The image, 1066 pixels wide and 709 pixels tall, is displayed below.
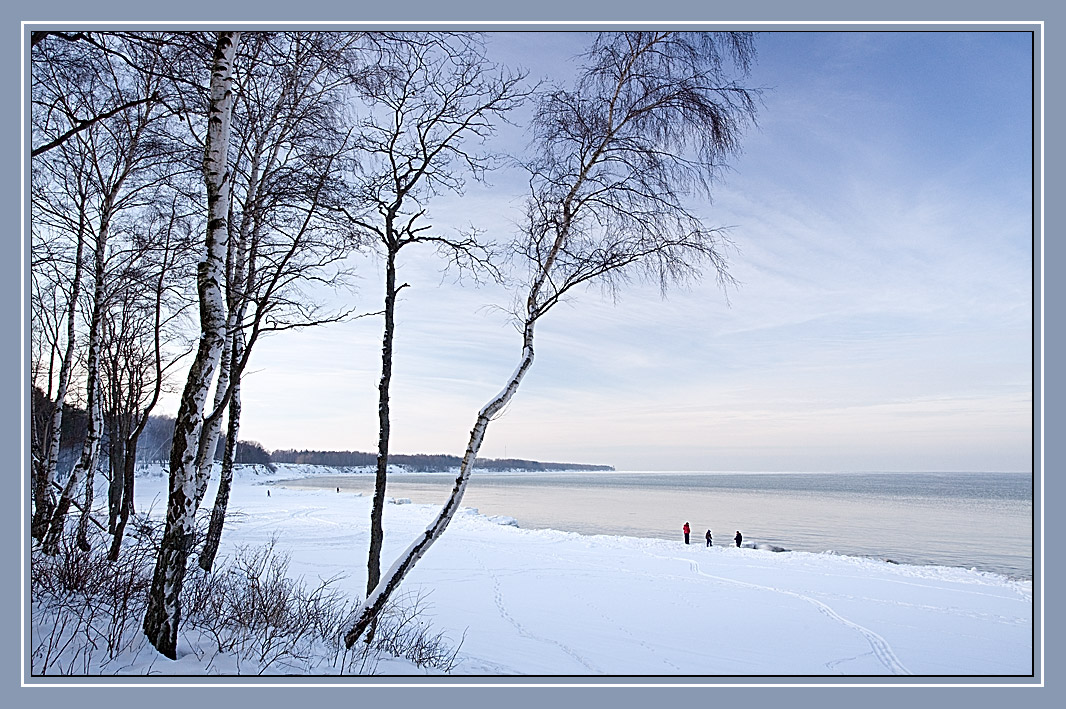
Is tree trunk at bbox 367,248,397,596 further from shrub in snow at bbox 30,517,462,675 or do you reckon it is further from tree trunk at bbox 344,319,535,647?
shrub in snow at bbox 30,517,462,675

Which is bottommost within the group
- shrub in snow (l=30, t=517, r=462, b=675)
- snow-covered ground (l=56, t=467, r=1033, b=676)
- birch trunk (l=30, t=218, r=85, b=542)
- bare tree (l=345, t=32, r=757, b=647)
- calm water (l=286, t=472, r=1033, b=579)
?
calm water (l=286, t=472, r=1033, b=579)

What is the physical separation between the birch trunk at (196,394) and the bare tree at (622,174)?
6.34 ft

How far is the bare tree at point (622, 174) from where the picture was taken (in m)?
5.09

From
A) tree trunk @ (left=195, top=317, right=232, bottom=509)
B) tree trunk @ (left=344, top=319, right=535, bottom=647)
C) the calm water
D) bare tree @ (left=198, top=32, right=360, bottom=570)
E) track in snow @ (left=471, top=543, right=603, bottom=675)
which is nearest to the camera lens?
tree trunk @ (left=195, top=317, right=232, bottom=509)

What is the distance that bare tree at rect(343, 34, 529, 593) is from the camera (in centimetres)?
518

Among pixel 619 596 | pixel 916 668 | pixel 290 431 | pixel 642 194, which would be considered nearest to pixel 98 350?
pixel 290 431

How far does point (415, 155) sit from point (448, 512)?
123 inches

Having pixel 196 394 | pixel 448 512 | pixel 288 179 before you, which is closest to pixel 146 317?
pixel 288 179

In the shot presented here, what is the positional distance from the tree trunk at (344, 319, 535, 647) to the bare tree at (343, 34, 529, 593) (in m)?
0.47

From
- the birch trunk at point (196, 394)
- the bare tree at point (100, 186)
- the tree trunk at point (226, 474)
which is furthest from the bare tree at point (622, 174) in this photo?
the bare tree at point (100, 186)

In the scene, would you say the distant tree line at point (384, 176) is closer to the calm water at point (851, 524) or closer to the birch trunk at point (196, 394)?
the birch trunk at point (196, 394)

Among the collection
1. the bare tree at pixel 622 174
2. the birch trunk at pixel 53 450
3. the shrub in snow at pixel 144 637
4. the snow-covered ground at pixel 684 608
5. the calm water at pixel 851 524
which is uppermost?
the bare tree at pixel 622 174

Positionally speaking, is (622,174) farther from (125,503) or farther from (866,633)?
(866,633)

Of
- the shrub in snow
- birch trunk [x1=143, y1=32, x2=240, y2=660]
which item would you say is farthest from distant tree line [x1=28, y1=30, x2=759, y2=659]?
birch trunk [x1=143, y1=32, x2=240, y2=660]
